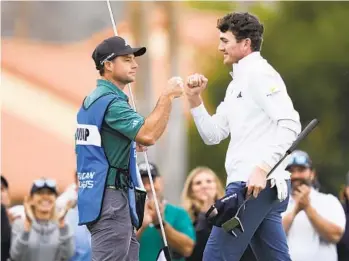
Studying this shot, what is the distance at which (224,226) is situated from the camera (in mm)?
7754

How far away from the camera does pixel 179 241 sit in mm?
10289

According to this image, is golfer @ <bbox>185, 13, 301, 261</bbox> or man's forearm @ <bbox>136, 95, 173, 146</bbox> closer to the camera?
man's forearm @ <bbox>136, 95, 173, 146</bbox>

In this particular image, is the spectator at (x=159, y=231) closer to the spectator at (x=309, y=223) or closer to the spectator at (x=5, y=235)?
the spectator at (x=309, y=223)

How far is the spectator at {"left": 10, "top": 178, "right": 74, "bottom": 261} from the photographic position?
11.1 meters

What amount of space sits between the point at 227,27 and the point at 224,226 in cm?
127

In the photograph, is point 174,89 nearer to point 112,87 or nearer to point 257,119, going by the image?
point 112,87

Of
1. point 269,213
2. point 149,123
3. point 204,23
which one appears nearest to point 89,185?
point 149,123

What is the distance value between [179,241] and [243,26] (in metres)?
2.82

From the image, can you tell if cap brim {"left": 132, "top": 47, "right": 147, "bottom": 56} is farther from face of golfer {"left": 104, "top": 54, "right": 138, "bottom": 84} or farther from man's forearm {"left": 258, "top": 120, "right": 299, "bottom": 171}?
man's forearm {"left": 258, "top": 120, "right": 299, "bottom": 171}

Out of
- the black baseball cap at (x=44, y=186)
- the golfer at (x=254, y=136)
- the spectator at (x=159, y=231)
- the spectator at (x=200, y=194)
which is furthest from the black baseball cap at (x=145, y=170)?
the golfer at (x=254, y=136)

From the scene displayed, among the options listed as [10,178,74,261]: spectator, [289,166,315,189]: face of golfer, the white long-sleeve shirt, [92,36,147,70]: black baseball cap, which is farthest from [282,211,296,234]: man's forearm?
[92,36,147,70]: black baseball cap

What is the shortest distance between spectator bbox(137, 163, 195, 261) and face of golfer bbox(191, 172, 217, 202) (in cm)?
64

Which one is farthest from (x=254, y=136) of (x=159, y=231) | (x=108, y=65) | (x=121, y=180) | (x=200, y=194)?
(x=200, y=194)

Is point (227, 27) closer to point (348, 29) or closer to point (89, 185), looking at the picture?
point (89, 185)
